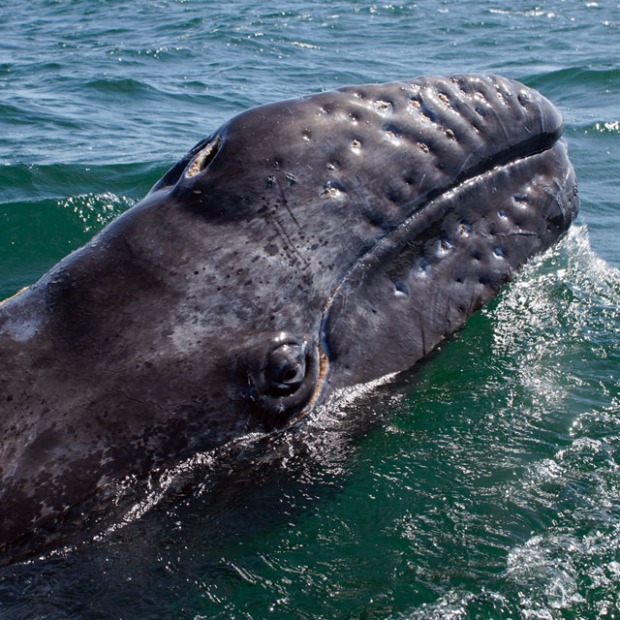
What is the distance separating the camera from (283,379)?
5203mm

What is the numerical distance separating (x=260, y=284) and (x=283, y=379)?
1.77 feet

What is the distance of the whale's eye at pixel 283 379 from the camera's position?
515 centimetres

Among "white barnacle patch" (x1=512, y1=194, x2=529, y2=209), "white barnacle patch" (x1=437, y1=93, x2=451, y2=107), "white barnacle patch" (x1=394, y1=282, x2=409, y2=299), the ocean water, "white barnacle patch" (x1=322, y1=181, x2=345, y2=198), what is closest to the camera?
the ocean water

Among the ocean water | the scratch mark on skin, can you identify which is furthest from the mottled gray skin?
the ocean water

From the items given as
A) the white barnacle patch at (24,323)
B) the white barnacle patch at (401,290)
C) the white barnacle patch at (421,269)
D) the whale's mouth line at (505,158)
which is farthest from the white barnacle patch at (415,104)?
the white barnacle patch at (24,323)

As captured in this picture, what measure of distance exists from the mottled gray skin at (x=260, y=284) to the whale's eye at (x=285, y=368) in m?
0.01

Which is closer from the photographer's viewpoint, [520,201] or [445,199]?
[445,199]

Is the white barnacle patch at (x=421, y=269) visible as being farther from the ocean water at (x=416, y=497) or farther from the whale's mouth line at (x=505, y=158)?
the ocean water at (x=416, y=497)

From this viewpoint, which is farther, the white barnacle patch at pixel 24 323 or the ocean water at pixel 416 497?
the white barnacle patch at pixel 24 323

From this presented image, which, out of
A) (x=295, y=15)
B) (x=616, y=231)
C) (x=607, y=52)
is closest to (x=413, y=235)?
(x=616, y=231)

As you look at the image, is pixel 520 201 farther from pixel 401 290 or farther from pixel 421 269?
pixel 401 290

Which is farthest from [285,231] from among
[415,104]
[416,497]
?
[416,497]

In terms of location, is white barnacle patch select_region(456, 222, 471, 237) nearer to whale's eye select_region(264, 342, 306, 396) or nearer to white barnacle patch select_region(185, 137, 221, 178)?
whale's eye select_region(264, 342, 306, 396)

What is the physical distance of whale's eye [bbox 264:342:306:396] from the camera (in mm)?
5152
